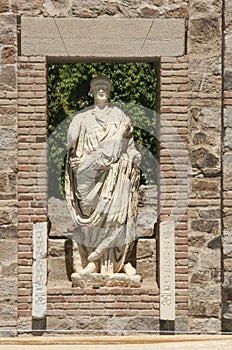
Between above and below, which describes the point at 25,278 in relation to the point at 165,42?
below

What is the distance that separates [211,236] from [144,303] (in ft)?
2.65

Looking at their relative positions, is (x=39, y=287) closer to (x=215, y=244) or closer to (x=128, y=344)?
(x=215, y=244)

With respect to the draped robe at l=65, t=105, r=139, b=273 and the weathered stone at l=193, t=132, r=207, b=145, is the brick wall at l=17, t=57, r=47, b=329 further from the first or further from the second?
the weathered stone at l=193, t=132, r=207, b=145

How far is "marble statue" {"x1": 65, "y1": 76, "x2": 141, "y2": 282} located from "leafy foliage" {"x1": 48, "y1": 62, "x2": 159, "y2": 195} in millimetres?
2051

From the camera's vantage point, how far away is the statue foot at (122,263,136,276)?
8664 mm

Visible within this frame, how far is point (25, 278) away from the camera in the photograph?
8555mm

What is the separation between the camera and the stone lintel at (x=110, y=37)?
855 centimetres

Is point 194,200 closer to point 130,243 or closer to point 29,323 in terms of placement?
point 130,243

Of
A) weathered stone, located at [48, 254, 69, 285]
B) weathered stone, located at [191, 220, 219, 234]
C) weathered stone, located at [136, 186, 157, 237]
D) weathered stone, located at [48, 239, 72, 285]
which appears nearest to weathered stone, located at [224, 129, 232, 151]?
weathered stone, located at [191, 220, 219, 234]

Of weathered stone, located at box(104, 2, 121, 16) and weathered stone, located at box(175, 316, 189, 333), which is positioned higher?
weathered stone, located at box(104, 2, 121, 16)

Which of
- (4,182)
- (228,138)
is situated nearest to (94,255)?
(4,182)

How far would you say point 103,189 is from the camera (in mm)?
8672

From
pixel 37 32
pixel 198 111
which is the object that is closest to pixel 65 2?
pixel 37 32

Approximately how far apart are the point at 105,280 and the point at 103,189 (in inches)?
30.5
